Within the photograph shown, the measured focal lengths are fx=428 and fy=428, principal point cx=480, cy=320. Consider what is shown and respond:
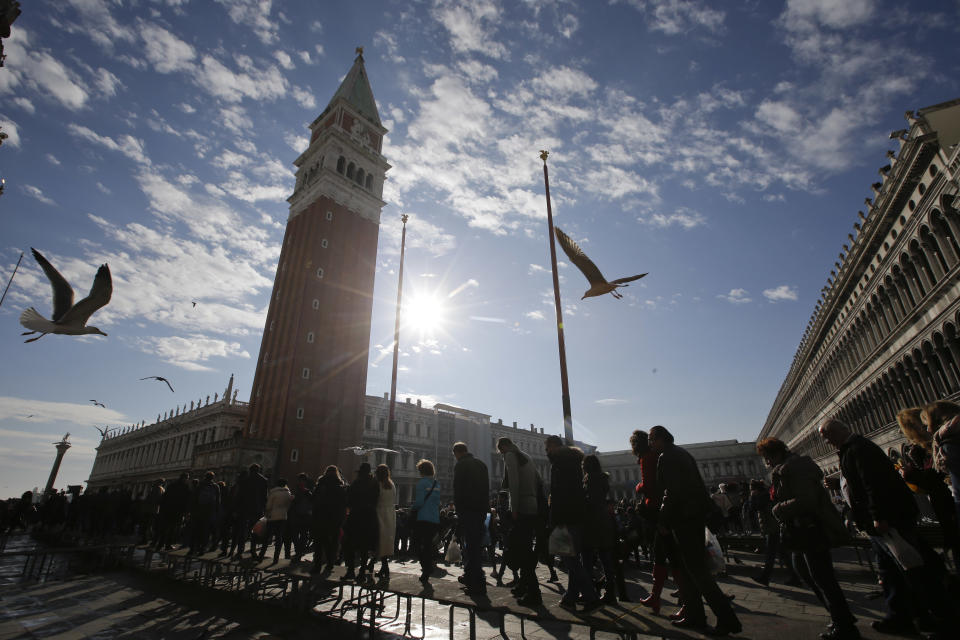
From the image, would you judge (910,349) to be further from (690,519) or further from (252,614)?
(252,614)

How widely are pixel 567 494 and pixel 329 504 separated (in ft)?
15.4

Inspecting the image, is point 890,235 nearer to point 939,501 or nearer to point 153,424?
point 939,501

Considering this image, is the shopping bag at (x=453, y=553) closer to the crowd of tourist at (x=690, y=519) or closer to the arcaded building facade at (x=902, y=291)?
the crowd of tourist at (x=690, y=519)

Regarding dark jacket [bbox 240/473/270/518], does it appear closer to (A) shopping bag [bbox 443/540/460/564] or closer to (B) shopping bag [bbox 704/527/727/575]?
(A) shopping bag [bbox 443/540/460/564]

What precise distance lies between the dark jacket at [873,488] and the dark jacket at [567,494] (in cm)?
237

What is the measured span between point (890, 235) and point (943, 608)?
76.3 ft

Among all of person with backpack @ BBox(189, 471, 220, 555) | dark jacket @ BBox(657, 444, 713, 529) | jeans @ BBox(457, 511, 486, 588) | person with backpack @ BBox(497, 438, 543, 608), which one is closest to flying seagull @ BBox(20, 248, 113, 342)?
person with backpack @ BBox(189, 471, 220, 555)

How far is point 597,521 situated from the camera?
186 inches

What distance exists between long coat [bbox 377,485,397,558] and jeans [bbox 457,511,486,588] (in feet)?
5.35

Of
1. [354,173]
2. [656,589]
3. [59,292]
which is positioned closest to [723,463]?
[354,173]

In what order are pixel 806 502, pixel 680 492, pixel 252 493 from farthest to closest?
pixel 252 493 < pixel 680 492 < pixel 806 502

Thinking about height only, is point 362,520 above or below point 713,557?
above

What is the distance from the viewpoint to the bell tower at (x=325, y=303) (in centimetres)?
3275

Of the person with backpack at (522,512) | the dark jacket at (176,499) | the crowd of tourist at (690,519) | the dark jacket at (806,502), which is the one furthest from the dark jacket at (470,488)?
the dark jacket at (176,499)
